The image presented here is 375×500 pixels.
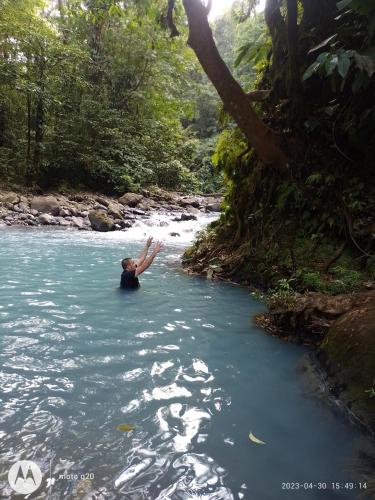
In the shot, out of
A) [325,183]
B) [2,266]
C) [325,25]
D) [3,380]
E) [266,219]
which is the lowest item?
[2,266]

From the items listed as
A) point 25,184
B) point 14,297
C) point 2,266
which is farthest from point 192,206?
point 14,297

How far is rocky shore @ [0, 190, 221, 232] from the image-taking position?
14836 millimetres

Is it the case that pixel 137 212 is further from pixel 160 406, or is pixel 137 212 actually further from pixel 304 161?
pixel 160 406

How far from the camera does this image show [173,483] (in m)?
2.24

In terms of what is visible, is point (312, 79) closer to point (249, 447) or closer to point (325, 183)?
point (325, 183)

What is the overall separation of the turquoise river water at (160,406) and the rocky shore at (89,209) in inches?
371

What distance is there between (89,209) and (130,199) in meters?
2.91

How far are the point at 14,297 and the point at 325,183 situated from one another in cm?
545

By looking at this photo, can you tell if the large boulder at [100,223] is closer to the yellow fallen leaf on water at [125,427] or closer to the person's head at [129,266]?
the person's head at [129,266]

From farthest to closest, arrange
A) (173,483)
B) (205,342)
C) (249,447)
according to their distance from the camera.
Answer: (205,342)
(249,447)
(173,483)

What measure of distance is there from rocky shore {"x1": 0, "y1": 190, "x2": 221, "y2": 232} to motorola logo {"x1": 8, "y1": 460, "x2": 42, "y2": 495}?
12397 mm

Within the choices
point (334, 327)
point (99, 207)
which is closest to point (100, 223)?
point (99, 207)

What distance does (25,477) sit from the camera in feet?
7.34

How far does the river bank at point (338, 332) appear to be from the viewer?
295cm
